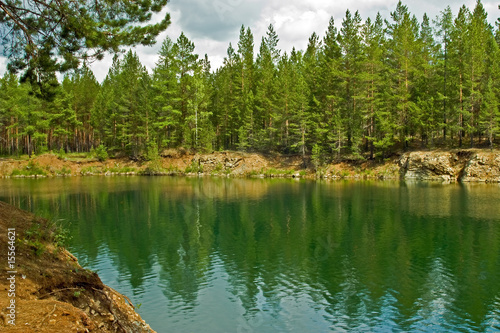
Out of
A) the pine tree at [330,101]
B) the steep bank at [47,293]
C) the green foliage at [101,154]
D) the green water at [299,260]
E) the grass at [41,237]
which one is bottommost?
the green water at [299,260]

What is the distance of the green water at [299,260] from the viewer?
38.4 ft

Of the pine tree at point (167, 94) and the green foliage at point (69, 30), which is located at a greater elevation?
the pine tree at point (167, 94)

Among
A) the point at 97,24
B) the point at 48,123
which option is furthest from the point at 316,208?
the point at 48,123

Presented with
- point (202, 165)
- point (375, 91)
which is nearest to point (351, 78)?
point (375, 91)

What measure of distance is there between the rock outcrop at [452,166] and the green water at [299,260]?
16.6 m

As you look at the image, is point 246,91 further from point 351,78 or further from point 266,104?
point 351,78

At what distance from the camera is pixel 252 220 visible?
26328mm

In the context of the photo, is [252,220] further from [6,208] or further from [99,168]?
[99,168]

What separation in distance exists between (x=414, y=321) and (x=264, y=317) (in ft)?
15.0

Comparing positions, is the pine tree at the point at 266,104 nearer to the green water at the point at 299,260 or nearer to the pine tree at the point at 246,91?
the pine tree at the point at 246,91

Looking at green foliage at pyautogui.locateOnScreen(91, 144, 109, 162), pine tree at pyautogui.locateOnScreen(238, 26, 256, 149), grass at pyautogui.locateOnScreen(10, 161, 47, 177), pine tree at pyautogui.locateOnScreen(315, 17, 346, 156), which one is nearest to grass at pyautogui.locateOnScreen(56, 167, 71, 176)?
grass at pyautogui.locateOnScreen(10, 161, 47, 177)

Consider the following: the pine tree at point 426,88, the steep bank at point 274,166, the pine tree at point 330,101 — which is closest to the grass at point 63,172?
the steep bank at point 274,166

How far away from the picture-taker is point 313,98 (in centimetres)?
6284

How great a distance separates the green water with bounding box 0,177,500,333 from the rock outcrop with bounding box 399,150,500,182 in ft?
54.4
